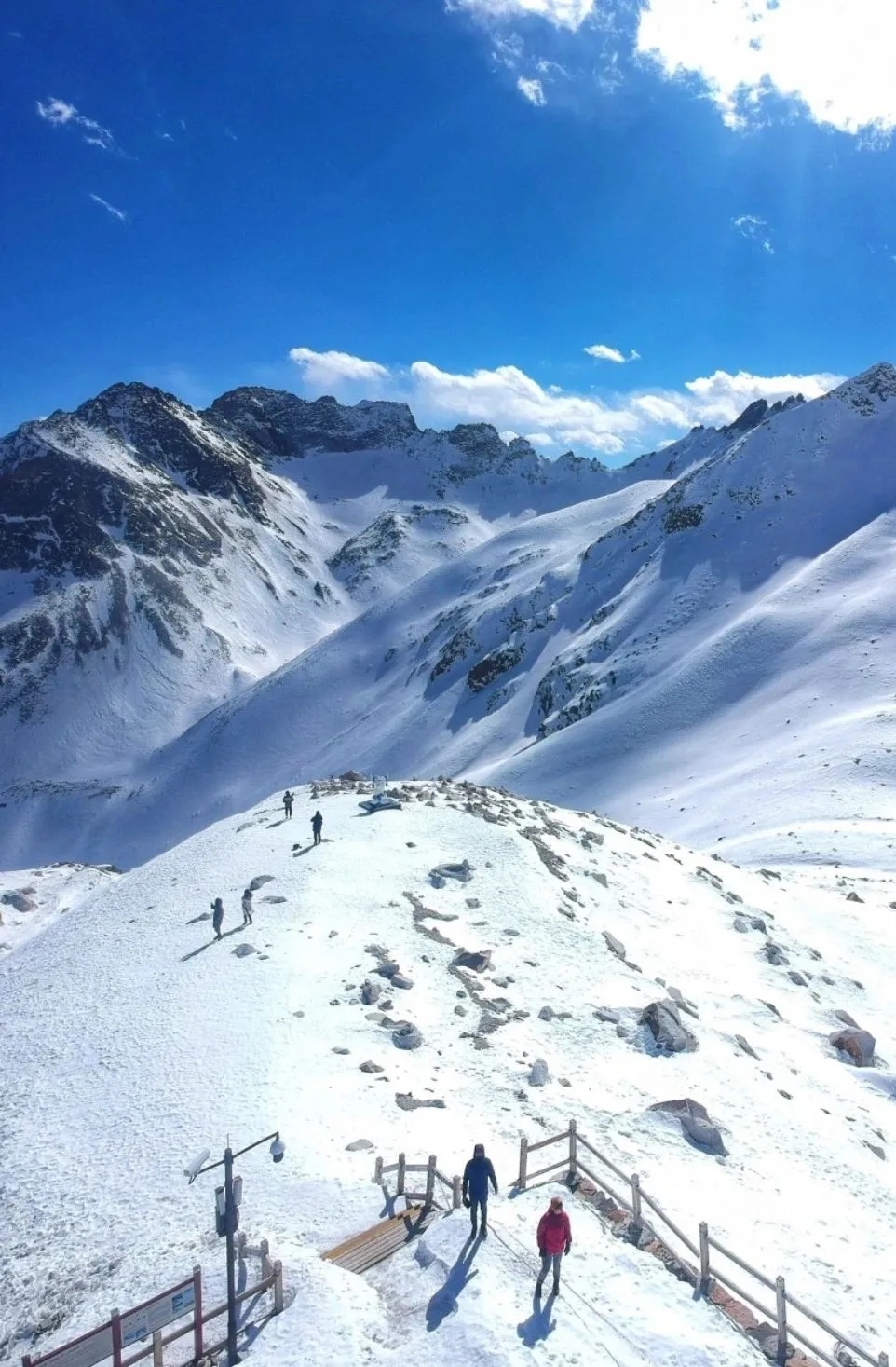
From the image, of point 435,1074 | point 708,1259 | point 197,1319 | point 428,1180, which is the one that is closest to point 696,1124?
point 708,1259

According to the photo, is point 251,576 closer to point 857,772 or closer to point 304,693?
point 304,693

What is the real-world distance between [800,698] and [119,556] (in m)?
143

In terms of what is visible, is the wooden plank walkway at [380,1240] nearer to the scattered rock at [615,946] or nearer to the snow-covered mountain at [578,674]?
the scattered rock at [615,946]

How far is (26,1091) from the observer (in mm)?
18922

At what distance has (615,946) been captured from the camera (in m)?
26.5

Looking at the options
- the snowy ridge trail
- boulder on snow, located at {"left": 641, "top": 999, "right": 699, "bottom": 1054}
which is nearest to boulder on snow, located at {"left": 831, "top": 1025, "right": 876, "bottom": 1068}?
the snowy ridge trail

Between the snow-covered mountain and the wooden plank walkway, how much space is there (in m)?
36.1

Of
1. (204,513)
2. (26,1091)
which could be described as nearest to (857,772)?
(26,1091)

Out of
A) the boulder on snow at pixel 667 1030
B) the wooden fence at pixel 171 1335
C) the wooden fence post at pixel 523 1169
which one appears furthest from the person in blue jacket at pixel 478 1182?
the boulder on snow at pixel 667 1030

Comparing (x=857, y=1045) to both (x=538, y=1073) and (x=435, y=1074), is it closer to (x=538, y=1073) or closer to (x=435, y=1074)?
(x=538, y=1073)

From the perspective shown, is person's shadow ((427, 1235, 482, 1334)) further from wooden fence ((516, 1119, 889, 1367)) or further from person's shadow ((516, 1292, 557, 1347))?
wooden fence ((516, 1119, 889, 1367))

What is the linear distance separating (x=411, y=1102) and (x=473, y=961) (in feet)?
23.4

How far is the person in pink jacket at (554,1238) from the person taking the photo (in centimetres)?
1114

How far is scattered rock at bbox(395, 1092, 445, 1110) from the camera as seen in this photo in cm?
1662
